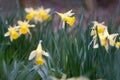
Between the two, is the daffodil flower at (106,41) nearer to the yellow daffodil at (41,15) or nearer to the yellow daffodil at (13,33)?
the yellow daffodil at (13,33)

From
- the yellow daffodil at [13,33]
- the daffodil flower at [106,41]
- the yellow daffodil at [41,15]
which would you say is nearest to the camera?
the daffodil flower at [106,41]

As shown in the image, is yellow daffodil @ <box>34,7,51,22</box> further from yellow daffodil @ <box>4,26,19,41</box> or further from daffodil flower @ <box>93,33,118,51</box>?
daffodil flower @ <box>93,33,118,51</box>

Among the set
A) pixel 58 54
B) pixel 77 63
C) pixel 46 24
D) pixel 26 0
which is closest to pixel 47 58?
pixel 58 54

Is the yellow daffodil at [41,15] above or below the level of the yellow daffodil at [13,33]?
above

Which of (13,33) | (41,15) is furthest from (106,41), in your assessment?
(41,15)

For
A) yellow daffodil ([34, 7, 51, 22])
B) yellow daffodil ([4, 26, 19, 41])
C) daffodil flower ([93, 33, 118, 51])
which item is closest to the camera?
daffodil flower ([93, 33, 118, 51])

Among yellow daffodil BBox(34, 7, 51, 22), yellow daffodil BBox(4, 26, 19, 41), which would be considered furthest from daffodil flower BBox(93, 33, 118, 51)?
yellow daffodil BBox(34, 7, 51, 22)

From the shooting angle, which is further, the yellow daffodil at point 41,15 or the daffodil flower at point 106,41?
the yellow daffodil at point 41,15

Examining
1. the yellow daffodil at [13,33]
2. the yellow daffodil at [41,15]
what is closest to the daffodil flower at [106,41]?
the yellow daffodil at [13,33]

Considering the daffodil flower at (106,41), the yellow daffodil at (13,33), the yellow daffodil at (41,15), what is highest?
the yellow daffodil at (41,15)

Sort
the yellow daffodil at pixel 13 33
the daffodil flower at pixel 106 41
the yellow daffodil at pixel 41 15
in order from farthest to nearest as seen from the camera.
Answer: the yellow daffodil at pixel 41 15, the yellow daffodil at pixel 13 33, the daffodil flower at pixel 106 41

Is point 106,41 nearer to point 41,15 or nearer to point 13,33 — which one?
point 13,33

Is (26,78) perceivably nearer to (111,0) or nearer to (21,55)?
(21,55)
